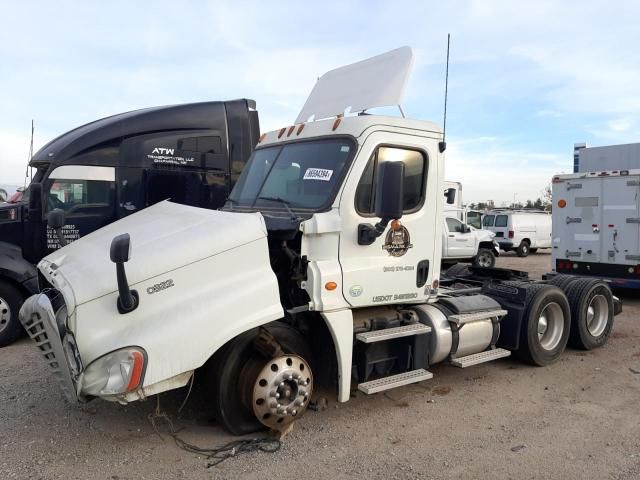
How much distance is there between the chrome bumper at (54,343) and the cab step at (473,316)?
327 cm

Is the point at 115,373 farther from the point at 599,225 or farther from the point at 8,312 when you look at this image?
the point at 599,225

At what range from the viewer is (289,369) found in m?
4.06

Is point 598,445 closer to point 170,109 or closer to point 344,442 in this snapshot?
point 344,442

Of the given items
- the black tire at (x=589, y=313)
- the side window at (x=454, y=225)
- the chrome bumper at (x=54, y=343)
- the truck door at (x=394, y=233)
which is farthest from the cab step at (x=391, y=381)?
the side window at (x=454, y=225)

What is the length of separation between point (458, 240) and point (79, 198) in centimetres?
1215

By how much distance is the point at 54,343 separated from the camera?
3623 millimetres

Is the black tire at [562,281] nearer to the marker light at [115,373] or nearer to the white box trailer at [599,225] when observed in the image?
the white box trailer at [599,225]

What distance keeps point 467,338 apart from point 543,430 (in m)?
1.12

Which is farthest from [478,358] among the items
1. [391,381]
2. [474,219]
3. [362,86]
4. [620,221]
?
[474,219]

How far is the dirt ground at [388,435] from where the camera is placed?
3775 millimetres

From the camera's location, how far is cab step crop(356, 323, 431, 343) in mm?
4449

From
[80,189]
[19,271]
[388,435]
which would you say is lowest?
[388,435]

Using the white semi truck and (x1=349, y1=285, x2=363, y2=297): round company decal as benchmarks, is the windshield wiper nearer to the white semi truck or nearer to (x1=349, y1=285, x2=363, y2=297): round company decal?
the white semi truck

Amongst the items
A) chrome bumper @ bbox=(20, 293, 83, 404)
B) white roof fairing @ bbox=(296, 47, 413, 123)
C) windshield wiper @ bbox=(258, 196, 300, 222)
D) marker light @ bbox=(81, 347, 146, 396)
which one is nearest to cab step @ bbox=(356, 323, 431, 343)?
windshield wiper @ bbox=(258, 196, 300, 222)
